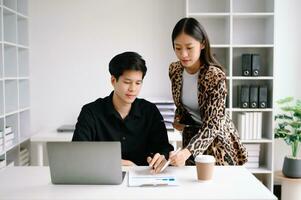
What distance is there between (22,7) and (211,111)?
8.28 feet

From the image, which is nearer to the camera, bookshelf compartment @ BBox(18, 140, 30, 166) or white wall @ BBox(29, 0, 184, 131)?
bookshelf compartment @ BBox(18, 140, 30, 166)

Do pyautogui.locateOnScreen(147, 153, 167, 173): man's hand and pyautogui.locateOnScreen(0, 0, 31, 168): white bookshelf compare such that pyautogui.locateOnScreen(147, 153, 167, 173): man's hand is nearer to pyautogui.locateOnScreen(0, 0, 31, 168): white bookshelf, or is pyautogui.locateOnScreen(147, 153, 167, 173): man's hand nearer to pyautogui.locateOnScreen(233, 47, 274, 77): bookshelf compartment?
pyautogui.locateOnScreen(0, 0, 31, 168): white bookshelf

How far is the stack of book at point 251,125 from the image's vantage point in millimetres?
3387

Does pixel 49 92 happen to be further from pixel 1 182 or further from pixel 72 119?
pixel 1 182

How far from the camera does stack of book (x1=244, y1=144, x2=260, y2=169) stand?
3.42 metres

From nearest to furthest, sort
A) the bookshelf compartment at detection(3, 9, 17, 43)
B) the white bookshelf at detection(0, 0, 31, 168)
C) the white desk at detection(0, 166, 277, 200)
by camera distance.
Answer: the white desk at detection(0, 166, 277, 200) < the white bookshelf at detection(0, 0, 31, 168) < the bookshelf compartment at detection(3, 9, 17, 43)

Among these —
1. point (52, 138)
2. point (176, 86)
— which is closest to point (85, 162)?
point (176, 86)

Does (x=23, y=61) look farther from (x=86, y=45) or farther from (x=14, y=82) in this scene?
(x=86, y=45)

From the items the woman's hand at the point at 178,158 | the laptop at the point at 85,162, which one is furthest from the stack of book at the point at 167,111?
the laptop at the point at 85,162

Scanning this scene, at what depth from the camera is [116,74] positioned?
182cm

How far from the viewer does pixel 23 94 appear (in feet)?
11.6

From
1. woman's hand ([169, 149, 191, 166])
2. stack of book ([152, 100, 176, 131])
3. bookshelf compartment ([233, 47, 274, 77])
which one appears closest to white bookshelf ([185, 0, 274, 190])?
bookshelf compartment ([233, 47, 274, 77])

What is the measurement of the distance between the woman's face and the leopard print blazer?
3.5 inches

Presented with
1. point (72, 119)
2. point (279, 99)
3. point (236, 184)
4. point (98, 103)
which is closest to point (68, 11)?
point (72, 119)
